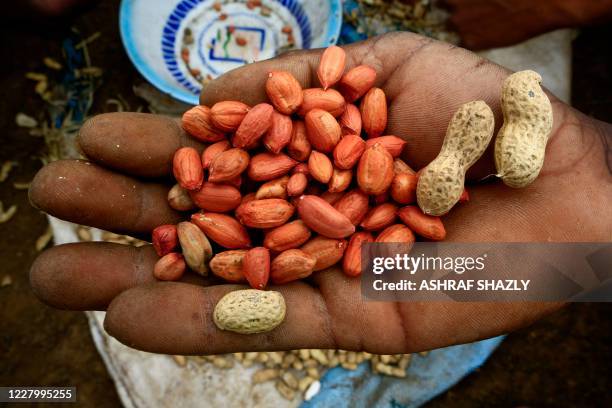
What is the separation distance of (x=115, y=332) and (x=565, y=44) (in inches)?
124

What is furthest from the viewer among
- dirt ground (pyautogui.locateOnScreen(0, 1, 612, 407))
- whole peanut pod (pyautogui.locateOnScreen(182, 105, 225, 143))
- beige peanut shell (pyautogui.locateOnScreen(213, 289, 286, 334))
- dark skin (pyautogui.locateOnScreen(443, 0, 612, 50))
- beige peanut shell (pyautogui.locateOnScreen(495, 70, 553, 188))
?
dark skin (pyautogui.locateOnScreen(443, 0, 612, 50))

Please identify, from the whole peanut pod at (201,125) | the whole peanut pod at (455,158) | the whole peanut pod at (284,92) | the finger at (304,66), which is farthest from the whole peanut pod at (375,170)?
the whole peanut pod at (201,125)

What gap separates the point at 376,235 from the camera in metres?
1.99

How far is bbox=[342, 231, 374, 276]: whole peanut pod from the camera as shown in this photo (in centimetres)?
188

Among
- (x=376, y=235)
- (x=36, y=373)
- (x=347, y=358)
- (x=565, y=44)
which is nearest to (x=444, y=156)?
(x=376, y=235)

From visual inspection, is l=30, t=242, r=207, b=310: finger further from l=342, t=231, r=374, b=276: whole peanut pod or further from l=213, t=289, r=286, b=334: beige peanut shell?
l=342, t=231, r=374, b=276: whole peanut pod

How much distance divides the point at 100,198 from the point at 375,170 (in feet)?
3.08

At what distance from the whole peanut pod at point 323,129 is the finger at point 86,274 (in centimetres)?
74

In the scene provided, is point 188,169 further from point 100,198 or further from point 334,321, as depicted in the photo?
point 334,321

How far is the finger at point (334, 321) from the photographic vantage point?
1767mm

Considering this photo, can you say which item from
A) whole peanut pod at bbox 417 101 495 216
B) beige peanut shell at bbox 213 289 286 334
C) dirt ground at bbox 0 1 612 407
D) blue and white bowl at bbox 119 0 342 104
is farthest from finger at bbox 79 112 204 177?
dirt ground at bbox 0 1 612 407

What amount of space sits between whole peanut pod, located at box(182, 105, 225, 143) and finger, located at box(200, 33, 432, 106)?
0.39 ft

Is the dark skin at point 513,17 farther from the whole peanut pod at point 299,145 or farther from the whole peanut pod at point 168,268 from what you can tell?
the whole peanut pod at point 168,268

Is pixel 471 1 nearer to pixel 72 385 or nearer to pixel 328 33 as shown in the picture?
pixel 328 33
